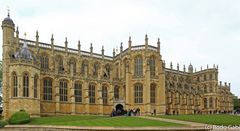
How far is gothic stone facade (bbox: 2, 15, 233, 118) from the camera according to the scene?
2354 inches

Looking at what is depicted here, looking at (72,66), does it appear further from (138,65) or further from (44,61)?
(138,65)

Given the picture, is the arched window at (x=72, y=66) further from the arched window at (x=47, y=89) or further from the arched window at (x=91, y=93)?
the arched window at (x=47, y=89)

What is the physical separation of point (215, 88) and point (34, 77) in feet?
203

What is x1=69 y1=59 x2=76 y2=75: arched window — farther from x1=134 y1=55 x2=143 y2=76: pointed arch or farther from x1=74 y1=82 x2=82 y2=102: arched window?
x1=134 y1=55 x2=143 y2=76: pointed arch

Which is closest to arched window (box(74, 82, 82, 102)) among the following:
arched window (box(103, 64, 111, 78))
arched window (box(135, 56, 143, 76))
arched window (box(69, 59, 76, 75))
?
arched window (box(69, 59, 76, 75))

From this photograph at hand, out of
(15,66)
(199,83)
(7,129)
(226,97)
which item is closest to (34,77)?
(15,66)

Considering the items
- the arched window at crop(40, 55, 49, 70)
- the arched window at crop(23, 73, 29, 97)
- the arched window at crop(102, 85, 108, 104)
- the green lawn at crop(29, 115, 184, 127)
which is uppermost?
the arched window at crop(40, 55, 49, 70)

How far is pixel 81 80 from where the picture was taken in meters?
70.6

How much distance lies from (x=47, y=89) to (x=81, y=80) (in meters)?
7.55

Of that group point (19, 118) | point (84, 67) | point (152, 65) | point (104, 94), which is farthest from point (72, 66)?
point (19, 118)

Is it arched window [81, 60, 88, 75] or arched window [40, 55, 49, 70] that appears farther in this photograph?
arched window [81, 60, 88, 75]

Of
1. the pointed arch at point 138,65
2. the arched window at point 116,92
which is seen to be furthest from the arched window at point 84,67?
the pointed arch at point 138,65

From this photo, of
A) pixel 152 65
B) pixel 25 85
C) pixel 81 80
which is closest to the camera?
pixel 25 85

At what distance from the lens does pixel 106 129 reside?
39688 mm
